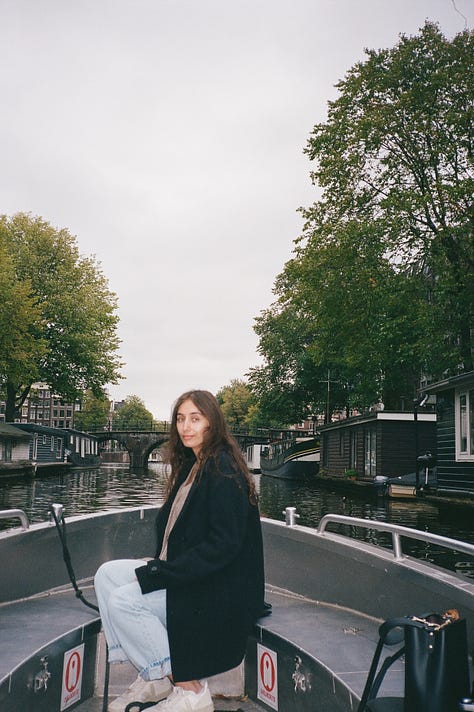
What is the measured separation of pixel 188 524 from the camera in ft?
8.94

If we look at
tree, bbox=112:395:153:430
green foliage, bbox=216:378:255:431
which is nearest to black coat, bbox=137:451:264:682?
green foliage, bbox=216:378:255:431

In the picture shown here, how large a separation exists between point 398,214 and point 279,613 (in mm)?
18546

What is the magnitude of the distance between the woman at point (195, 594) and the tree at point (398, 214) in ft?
58.0

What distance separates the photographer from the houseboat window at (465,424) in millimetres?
16734

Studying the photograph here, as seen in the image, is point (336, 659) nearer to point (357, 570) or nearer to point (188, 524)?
point (357, 570)

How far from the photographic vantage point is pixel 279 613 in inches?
140

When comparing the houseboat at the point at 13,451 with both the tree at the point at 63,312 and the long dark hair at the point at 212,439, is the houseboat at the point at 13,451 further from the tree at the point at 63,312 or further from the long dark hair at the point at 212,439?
the long dark hair at the point at 212,439

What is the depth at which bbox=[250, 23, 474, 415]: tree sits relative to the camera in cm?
1977

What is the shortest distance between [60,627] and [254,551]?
1242 mm

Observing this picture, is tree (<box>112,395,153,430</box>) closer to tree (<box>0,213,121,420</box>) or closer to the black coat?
tree (<box>0,213,121,420</box>)

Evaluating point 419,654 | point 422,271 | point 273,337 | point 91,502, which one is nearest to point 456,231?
point 422,271

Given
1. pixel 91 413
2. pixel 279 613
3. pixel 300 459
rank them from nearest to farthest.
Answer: pixel 279 613
pixel 300 459
pixel 91 413

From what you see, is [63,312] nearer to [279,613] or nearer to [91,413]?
[279,613]

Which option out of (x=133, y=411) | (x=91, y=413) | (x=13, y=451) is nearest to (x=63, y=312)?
(x=13, y=451)
